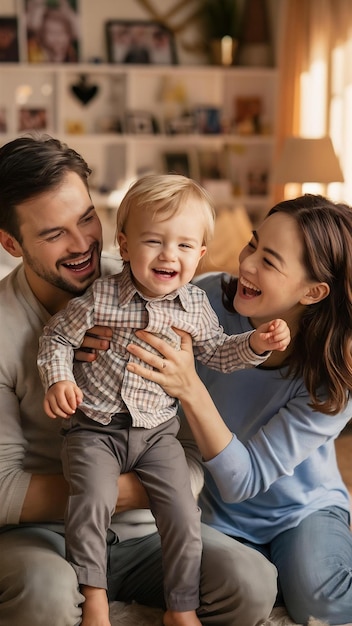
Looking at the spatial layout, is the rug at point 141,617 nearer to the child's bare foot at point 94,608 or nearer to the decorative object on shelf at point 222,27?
the child's bare foot at point 94,608

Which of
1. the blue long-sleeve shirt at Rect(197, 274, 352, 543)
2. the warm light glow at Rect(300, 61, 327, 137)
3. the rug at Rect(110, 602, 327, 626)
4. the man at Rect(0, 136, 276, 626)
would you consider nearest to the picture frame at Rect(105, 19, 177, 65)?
the warm light glow at Rect(300, 61, 327, 137)

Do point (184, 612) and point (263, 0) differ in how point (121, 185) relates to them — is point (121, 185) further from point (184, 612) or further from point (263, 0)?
point (184, 612)

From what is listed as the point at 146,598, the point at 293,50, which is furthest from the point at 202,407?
the point at 293,50

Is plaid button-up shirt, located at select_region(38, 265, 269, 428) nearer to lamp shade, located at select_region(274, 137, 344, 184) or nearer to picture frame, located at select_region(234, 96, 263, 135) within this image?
lamp shade, located at select_region(274, 137, 344, 184)

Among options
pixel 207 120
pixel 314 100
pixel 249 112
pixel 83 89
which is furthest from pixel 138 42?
pixel 314 100

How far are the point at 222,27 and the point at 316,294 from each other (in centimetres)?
580

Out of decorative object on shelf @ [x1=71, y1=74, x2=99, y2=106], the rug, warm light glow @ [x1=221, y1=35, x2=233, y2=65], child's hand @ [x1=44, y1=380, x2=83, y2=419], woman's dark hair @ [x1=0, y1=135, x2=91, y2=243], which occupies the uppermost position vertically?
warm light glow @ [x1=221, y1=35, x2=233, y2=65]

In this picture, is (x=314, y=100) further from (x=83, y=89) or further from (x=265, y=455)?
(x=265, y=455)

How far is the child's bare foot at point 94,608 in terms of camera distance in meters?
1.61

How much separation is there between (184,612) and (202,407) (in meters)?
0.39

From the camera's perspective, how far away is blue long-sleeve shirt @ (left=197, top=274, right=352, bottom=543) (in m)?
1.86

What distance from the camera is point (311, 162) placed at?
469 cm

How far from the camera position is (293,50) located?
6.44 meters

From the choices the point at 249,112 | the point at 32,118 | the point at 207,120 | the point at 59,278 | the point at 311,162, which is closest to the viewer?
the point at 59,278
